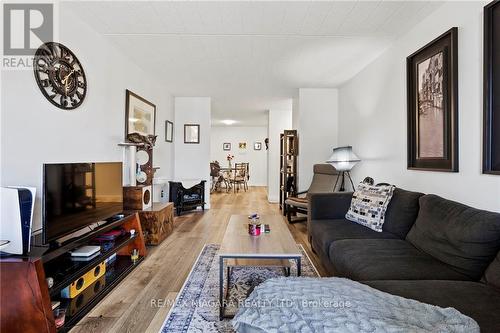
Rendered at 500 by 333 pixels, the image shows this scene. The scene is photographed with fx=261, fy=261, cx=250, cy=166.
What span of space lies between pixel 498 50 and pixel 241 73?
116 inches

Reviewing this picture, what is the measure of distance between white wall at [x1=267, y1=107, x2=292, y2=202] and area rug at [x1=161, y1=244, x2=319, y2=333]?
3.83 metres

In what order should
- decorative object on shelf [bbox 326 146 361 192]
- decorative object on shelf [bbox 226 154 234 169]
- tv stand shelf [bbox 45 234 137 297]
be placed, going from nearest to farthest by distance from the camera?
tv stand shelf [bbox 45 234 137 297], decorative object on shelf [bbox 326 146 361 192], decorative object on shelf [bbox 226 154 234 169]

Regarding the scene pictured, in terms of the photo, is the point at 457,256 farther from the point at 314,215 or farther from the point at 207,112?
the point at 207,112

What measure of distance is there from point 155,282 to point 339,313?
183 cm

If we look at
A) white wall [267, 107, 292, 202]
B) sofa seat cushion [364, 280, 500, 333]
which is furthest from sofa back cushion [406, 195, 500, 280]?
white wall [267, 107, 292, 202]

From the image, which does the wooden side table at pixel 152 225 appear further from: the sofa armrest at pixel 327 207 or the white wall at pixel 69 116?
the sofa armrest at pixel 327 207

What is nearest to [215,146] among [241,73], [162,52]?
[241,73]

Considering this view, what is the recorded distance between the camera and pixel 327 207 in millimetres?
2803

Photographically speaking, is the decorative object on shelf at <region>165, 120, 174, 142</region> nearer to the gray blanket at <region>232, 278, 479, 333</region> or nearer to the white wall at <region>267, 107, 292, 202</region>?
the white wall at <region>267, 107, 292, 202</region>

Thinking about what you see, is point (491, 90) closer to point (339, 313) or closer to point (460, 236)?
point (460, 236)

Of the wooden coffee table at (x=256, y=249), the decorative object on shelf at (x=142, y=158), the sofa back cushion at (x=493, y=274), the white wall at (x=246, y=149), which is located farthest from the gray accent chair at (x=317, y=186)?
the white wall at (x=246, y=149)

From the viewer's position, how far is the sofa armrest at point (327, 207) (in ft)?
9.18

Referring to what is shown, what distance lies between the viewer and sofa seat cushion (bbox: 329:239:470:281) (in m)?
1.48

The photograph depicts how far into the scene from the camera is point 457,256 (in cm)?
152
